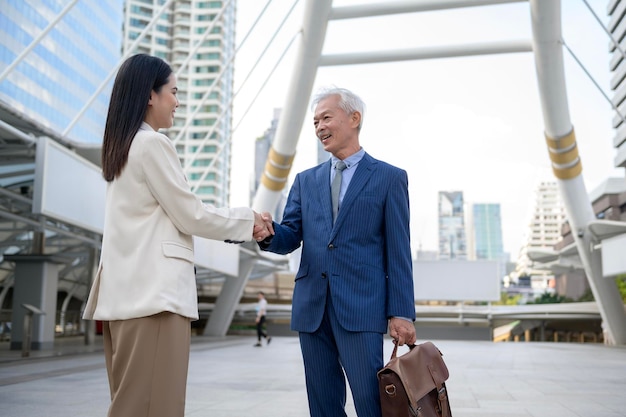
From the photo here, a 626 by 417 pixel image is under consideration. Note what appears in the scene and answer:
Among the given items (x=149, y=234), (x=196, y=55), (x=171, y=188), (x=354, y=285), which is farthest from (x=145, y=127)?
(x=196, y=55)

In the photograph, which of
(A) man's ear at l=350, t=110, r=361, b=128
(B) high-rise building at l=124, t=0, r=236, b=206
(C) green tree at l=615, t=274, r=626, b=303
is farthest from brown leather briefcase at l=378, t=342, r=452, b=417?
(B) high-rise building at l=124, t=0, r=236, b=206

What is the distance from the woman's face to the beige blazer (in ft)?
0.39

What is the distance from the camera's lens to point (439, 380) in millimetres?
3203

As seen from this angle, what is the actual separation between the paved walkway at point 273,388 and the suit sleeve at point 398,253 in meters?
3.21

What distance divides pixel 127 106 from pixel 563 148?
16.9 m

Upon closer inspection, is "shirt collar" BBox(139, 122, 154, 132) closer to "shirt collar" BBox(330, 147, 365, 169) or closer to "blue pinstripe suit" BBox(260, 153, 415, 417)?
"blue pinstripe suit" BBox(260, 153, 415, 417)

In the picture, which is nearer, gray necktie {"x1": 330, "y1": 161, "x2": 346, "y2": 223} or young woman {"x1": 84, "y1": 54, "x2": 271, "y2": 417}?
young woman {"x1": 84, "y1": 54, "x2": 271, "y2": 417}

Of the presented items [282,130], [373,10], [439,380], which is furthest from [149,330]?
[282,130]

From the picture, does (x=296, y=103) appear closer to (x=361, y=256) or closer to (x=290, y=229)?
(x=290, y=229)

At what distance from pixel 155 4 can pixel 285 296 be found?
81052mm

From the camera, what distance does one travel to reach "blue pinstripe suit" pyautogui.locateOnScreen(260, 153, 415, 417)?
3.26 meters

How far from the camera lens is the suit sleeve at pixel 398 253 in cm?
330

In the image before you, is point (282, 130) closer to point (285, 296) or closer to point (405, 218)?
point (405, 218)

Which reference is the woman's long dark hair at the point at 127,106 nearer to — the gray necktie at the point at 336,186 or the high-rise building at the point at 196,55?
the gray necktie at the point at 336,186
